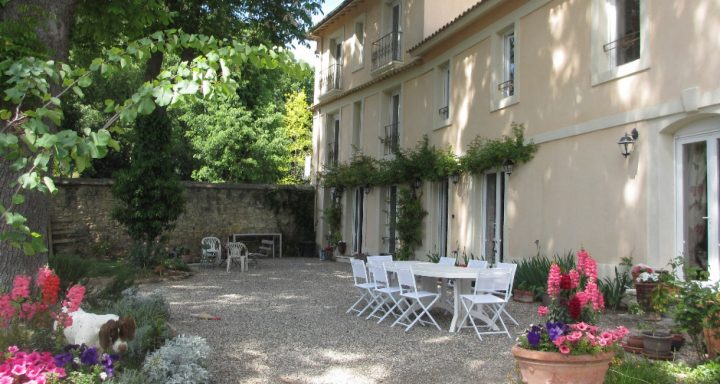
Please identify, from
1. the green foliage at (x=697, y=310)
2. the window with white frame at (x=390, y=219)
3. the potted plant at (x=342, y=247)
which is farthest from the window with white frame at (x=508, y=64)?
the potted plant at (x=342, y=247)

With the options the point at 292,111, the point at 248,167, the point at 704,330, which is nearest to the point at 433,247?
the point at 704,330

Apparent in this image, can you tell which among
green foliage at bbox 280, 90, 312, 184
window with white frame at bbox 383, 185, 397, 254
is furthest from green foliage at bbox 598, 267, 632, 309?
green foliage at bbox 280, 90, 312, 184

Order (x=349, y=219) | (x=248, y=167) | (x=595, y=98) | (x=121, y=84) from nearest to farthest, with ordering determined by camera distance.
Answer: (x=595, y=98) → (x=349, y=219) → (x=121, y=84) → (x=248, y=167)

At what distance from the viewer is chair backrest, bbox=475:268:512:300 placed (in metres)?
6.85

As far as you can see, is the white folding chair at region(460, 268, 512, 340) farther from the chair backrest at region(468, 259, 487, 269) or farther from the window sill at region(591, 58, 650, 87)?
the window sill at region(591, 58, 650, 87)

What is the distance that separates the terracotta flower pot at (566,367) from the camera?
392cm

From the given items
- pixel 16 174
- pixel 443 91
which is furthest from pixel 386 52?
pixel 16 174

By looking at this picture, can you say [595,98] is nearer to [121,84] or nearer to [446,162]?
[446,162]

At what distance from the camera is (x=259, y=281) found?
1191 centimetres

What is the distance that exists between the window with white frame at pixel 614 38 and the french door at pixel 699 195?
134cm

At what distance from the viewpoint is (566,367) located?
3918mm

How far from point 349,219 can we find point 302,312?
9868mm

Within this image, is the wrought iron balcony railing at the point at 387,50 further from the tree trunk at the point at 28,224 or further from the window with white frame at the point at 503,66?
the tree trunk at the point at 28,224

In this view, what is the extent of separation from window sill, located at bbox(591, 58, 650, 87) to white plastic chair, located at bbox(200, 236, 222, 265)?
374 inches
